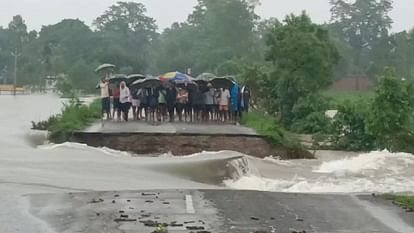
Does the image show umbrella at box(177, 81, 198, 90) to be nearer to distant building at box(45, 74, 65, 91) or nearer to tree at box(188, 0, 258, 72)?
tree at box(188, 0, 258, 72)

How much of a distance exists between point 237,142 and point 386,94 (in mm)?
6069

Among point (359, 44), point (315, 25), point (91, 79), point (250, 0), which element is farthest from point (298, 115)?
Result: point (359, 44)

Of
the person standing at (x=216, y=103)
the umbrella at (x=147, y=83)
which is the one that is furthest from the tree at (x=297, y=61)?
the umbrella at (x=147, y=83)

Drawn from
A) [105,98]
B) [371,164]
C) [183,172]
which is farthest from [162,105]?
[183,172]

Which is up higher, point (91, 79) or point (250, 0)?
point (250, 0)

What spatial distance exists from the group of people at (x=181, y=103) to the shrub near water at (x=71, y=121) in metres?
1.05

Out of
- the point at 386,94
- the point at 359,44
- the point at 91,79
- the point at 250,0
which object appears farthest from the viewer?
the point at 359,44

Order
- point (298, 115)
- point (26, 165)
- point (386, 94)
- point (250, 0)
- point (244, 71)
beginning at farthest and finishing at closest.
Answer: point (250, 0) < point (244, 71) < point (298, 115) < point (386, 94) < point (26, 165)

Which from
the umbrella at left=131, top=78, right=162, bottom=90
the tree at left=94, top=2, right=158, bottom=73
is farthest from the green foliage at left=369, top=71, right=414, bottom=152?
the tree at left=94, top=2, right=158, bottom=73

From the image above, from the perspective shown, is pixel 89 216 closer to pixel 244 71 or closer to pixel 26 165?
pixel 26 165

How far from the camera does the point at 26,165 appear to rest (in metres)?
20.2

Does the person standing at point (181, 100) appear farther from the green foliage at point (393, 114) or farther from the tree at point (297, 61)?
the tree at point (297, 61)

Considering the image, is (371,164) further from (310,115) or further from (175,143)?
(310,115)

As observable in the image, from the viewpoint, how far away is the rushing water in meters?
17.5
